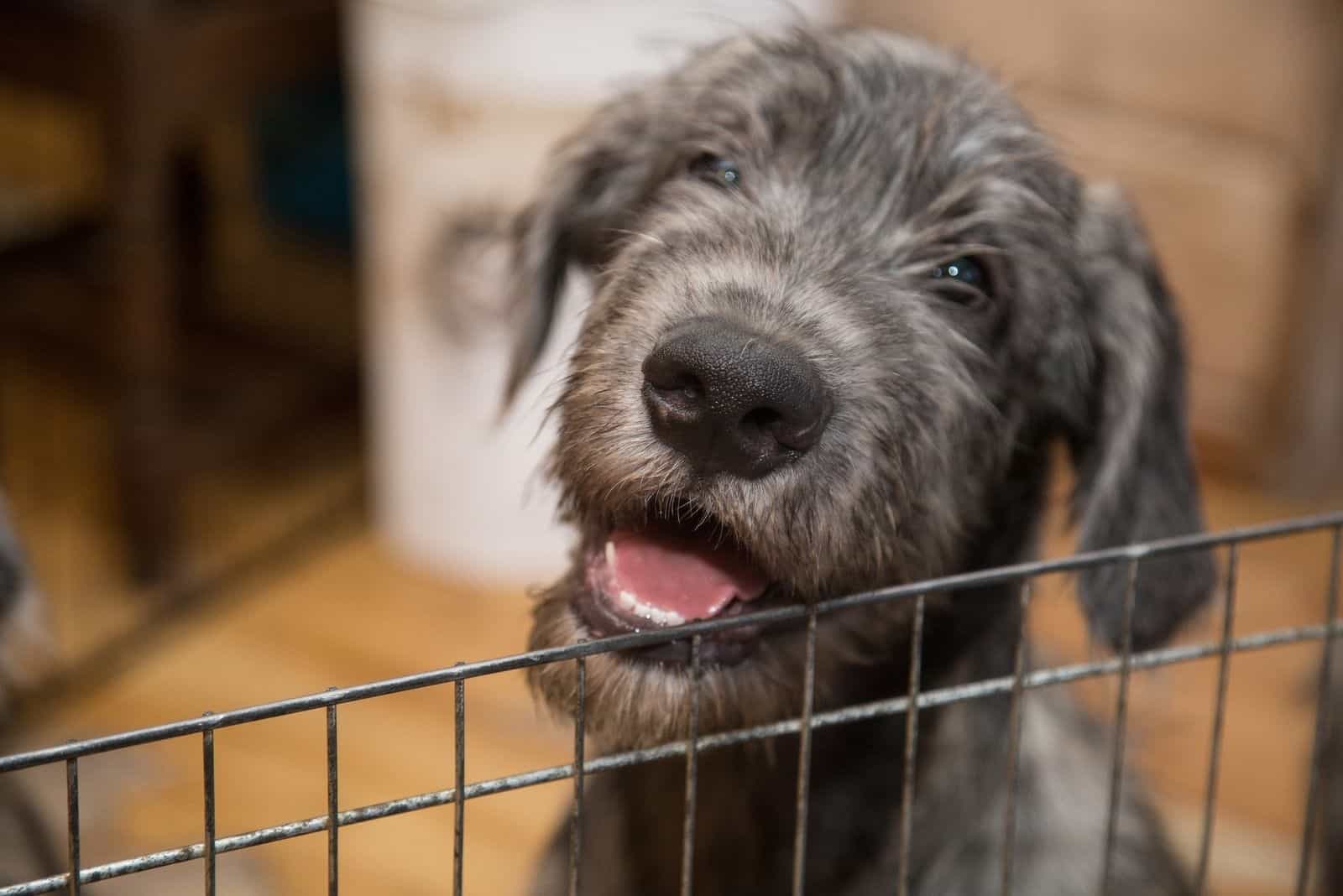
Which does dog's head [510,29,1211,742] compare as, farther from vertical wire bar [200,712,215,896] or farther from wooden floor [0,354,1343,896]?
wooden floor [0,354,1343,896]

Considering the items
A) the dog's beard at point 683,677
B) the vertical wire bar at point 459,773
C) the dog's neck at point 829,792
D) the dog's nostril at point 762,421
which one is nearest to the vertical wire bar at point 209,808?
the vertical wire bar at point 459,773

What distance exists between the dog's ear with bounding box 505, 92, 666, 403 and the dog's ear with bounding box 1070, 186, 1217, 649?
552 millimetres

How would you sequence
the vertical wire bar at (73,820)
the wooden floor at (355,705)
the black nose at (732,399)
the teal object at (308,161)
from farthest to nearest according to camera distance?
the teal object at (308,161)
the wooden floor at (355,705)
the black nose at (732,399)
the vertical wire bar at (73,820)

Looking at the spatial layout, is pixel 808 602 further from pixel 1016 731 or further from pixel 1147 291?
pixel 1147 291

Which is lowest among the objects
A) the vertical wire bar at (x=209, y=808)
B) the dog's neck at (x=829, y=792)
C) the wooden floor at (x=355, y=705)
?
the wooden floor at (x=355, y=705)

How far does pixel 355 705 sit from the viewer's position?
3.11m

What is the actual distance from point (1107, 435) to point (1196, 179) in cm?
242

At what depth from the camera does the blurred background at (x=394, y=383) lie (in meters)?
3.02

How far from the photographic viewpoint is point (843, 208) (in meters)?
1.74

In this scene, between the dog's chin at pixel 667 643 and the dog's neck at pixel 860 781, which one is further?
the dog's neck at pixel 860 781

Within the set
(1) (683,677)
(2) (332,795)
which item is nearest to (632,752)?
(1) (683,677)

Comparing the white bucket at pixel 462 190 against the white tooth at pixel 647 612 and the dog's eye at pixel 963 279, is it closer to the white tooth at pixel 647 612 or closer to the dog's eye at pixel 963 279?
the dog's eye at pixel 963 279

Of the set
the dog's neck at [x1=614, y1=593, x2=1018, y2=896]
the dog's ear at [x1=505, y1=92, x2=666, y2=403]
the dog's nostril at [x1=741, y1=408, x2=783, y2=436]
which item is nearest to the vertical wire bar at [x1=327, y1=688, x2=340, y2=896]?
the dog's nostril at [x1=741, y1=408, x2=783, y2=436]

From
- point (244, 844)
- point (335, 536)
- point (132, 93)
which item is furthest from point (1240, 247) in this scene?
point (244, 844)
